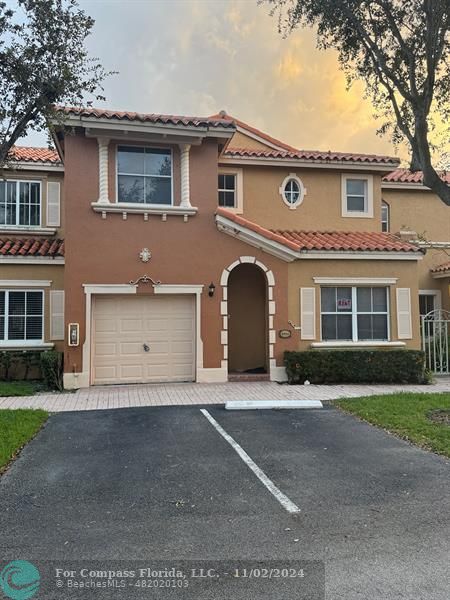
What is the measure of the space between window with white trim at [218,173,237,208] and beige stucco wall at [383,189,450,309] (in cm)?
710

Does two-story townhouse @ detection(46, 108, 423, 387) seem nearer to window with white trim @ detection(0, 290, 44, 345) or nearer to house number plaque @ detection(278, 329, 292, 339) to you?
house number plaque @ detection(278, 329, 292, 339)

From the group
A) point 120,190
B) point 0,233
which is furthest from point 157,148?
point 0,233

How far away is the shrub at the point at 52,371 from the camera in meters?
12.1

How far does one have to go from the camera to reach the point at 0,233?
1577cm

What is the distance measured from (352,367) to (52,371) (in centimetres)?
815

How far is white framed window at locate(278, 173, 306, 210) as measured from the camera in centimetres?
1628

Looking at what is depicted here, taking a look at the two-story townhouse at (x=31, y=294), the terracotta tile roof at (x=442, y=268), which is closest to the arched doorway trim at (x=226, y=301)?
the two-story townhouse at (x=31, y=294)

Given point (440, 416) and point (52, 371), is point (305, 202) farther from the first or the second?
point (52, 371)

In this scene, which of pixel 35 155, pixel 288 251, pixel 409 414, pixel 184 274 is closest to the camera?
pixel 409 414

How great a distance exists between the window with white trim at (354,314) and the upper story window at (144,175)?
5621 mm

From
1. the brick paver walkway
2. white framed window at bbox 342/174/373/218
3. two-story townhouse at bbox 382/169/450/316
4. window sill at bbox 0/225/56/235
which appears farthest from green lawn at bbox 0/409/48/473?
two-story townhouse at bbox 382/169/450/316

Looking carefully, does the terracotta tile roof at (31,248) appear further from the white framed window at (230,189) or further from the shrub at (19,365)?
the white framed window at (230,189)

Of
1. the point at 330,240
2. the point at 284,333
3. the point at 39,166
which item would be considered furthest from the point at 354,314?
the point at 39,166

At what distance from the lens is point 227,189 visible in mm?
16031
